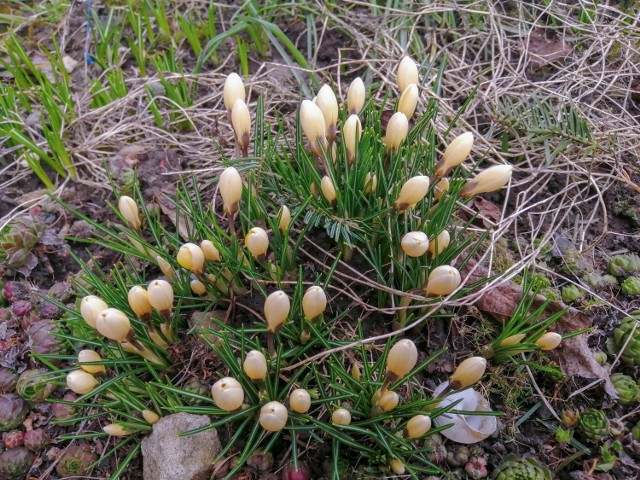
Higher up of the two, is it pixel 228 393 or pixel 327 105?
pixel 327 105

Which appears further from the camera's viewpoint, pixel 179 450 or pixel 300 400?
pixel 179 450

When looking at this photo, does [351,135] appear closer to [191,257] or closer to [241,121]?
[241,121]

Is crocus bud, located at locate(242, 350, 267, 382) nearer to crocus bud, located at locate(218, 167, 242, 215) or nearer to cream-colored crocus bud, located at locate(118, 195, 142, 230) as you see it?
crocus bud, located at locate(218, 167, 242, 215)

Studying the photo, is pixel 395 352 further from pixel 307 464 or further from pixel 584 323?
pixel 584 323

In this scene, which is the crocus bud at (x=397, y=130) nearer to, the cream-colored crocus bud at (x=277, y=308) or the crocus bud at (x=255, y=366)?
the cream-colored crocus bud at (x=277, y=308)

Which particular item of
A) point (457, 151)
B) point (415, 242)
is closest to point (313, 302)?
point (415, 242)

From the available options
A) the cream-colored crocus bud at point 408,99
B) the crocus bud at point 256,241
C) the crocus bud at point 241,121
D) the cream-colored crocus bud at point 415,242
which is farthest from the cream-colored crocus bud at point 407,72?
the crocus bud at point 256,241

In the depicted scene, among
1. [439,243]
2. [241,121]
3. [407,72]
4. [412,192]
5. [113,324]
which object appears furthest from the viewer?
[407,72]

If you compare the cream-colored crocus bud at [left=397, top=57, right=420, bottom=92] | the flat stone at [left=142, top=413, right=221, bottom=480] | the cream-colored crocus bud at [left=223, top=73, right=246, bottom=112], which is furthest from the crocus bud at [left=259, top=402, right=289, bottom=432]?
the cream-colored crocus bud at [left=397, top=57, right=420, bottom=92]
